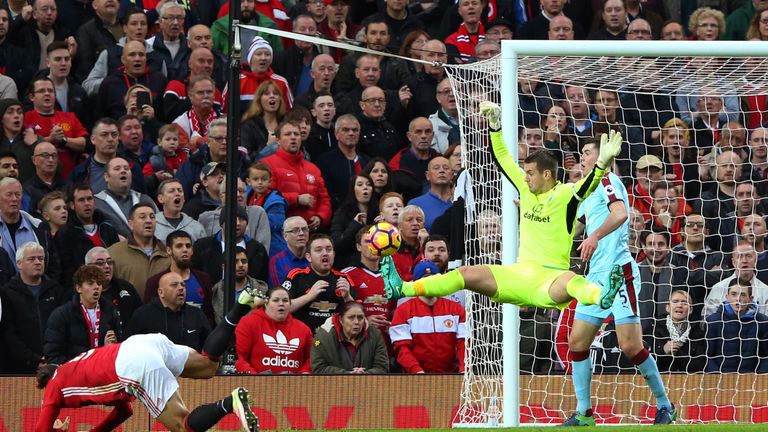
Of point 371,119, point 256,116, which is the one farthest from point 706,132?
point 256,116

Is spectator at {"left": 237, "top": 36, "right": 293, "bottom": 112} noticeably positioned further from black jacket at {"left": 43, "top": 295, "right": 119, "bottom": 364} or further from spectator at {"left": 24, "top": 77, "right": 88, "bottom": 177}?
black jacket at {"left": 43, "top": 295, "right": 119, "bottom": 364}

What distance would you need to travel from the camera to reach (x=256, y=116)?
14.5 metres

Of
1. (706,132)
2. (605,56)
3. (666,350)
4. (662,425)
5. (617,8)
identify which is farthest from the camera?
(617,8)

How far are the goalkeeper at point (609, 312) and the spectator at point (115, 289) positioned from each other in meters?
4.21

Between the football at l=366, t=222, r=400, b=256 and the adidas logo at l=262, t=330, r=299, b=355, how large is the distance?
2.42m

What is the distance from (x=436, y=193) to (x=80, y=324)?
13.4 feet

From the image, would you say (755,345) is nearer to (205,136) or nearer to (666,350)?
(666,350)

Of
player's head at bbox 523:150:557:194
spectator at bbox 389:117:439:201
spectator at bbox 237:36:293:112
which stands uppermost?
spectator at bbox 237:36:293:112

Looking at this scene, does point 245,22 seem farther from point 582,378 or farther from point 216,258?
point 582,378

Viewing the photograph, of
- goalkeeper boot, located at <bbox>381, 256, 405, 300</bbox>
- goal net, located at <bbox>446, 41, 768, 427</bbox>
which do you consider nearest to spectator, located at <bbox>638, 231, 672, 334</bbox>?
goal net, located at <bbox>446, 41, 768, 427</bbox>

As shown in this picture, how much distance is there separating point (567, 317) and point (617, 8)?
4570 mm

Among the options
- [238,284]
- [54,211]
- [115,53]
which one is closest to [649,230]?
[238,284]

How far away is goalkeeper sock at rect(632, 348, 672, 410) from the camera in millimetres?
11031

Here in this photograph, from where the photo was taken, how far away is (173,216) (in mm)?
13438
